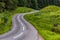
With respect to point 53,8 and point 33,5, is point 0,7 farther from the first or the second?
point 33,5

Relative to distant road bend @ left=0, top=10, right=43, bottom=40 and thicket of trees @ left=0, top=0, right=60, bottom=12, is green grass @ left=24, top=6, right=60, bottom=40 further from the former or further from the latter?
thicket of trees @ left=0, top=0, right=60, bottom=12

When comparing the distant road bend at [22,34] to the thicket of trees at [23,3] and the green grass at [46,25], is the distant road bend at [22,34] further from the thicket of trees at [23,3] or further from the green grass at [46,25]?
the thicket of trees at [23,3]

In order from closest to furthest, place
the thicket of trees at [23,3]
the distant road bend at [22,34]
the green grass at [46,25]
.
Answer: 1. the distant road bend at [22,34]
2. the green grass at [46,25]
3. the thicket of trees at [23,3]

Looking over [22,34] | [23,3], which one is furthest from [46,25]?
[23,3]

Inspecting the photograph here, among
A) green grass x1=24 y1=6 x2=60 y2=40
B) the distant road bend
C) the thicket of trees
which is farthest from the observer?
the thicket of trees

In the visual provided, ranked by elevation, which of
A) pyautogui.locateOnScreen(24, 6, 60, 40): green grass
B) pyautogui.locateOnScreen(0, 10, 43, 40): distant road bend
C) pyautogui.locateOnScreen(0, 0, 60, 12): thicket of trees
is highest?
pyautogui.locateOnScreen(0, 10, 43, 40): distant road bend

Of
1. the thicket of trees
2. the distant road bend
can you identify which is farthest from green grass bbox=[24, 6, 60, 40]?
the thicket of trees

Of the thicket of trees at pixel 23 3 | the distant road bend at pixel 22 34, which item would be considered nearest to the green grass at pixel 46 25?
the distant road bend at pixel 22 34

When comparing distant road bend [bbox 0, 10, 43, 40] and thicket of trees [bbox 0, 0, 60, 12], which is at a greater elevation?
distant road bend [bbox 0, 10, 43, 40]

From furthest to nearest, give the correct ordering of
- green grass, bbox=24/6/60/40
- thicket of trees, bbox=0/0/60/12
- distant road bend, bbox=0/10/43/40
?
thicket of trees, bbox=0/0/60/12 < green grass, bbox=24/6/60/40 < distant road bend, bbox=0/10/43/40

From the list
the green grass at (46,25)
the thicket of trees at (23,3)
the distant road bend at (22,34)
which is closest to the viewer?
the distant road bend at (22,34)

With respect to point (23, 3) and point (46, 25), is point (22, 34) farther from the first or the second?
point (23, 3)

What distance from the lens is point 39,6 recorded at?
180 m

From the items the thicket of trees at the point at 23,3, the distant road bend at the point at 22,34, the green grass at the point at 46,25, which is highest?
the distant road bend at the point at 22,34
